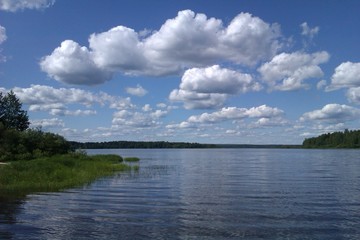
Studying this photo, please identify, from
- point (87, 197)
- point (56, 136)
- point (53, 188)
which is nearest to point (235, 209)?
point (87, 197)

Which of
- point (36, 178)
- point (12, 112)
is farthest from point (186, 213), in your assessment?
point (12, 112)

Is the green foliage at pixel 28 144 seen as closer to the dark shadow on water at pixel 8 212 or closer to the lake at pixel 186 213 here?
the lake at pixel 186 213

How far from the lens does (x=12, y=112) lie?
314ft

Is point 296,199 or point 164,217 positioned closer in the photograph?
point 164,217

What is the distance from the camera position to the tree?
309 feet

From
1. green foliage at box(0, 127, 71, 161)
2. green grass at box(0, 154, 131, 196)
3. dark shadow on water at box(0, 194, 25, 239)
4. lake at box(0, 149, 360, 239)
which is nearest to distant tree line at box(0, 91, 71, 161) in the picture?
green foliage at box(0, 127, 71, 161)

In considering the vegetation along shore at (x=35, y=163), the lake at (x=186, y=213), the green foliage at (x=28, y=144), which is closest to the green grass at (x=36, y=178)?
the vegetation along shore at (x=35, y=163)

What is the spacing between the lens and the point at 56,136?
75375mm

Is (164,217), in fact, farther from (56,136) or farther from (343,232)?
(56,136)

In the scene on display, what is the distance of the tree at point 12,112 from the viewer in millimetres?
94250

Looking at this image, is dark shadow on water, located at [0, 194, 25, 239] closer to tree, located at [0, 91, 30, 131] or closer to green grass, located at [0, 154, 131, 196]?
green grass, located at [0, 154, 131, 196]

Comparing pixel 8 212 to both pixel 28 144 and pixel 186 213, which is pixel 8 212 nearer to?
pixel 186 213

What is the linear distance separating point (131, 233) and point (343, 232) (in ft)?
32.1

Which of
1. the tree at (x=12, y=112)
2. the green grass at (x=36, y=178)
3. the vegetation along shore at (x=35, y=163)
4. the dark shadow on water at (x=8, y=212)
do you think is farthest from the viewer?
the tree at (x=12, y=112)
